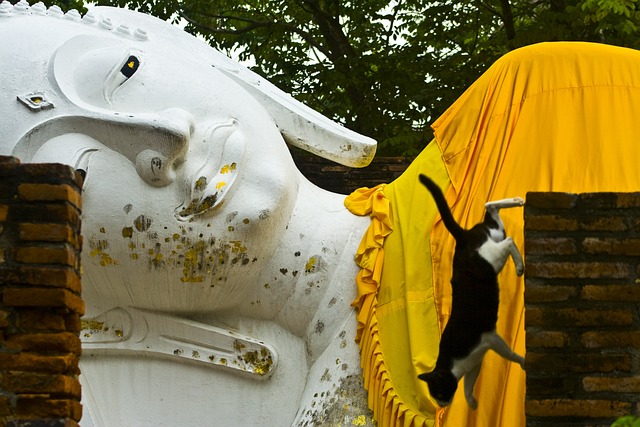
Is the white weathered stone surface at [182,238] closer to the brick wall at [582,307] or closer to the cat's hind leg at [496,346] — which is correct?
the cat's hind leg at [496,346]

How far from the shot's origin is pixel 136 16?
857 centimetres

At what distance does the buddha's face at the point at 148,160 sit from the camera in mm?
7742

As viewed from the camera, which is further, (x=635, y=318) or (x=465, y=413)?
(x=465, y=413)

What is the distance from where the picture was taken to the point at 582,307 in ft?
19.2

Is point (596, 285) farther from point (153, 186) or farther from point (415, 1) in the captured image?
point (415, 1)

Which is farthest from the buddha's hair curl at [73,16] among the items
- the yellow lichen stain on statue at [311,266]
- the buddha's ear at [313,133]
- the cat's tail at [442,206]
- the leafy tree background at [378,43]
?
the leafy tree background at [378,43]

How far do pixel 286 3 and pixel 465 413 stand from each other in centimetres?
749

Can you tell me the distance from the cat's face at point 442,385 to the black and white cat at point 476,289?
0.19ft

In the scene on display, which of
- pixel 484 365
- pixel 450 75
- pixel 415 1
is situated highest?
pixel 415 1

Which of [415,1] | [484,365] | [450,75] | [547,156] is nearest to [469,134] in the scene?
[547,156]

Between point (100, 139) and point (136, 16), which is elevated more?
point (136, 16)

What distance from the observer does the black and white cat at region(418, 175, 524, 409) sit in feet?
19.7

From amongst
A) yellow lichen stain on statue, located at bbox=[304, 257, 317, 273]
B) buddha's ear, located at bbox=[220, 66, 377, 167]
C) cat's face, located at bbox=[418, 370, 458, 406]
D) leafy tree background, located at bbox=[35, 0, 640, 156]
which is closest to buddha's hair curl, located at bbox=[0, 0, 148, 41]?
buddha's ear, located at bbox=[220, 66, 377, 167]

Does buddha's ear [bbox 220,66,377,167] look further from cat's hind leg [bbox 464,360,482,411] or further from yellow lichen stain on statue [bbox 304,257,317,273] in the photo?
cat's hind leg [bbox 464,360,482,411]
